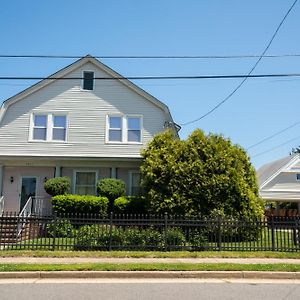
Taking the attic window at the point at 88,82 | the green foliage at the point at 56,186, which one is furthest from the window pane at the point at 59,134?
the green foliage at the point at 56,186

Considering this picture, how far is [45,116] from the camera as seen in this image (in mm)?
22047

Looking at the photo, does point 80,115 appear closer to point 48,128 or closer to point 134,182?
point 48,128

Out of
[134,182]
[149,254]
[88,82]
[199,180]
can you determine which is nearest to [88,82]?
[88,82]

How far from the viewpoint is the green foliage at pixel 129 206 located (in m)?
18.9

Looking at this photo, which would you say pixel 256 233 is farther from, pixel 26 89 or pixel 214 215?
pixel 26 89

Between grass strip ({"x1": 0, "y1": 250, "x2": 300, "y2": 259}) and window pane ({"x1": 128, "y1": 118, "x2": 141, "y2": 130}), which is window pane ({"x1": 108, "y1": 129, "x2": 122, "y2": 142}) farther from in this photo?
grass strip ({"x1": 0, "y1": 250, "x2": 300, "y2": 259})

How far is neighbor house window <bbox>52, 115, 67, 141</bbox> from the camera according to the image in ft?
71.7

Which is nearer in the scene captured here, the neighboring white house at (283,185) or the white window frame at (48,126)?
the white window frame at (48,126)

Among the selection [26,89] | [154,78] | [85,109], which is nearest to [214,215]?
[154,78]

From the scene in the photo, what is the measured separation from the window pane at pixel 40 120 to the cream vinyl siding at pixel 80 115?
11.2 inches

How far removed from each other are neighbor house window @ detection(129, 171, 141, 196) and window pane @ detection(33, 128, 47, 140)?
513 cm

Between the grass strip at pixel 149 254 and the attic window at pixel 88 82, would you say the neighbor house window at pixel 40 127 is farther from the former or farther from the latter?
the grass strip at pixel 149 254
